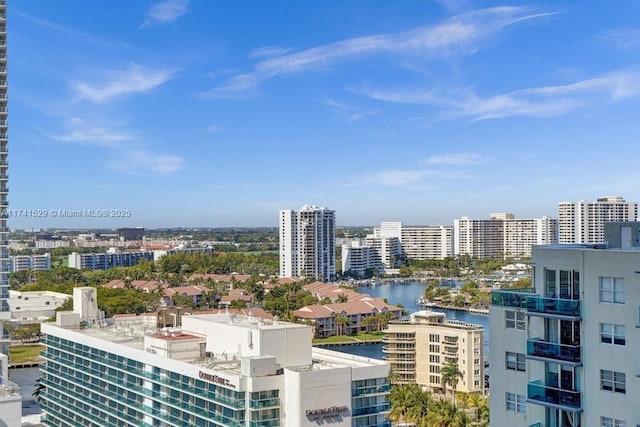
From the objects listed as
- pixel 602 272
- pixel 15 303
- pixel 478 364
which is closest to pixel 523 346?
pixel 602 272

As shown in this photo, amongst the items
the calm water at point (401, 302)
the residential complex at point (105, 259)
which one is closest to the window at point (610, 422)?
the calm water at point (401, 302)

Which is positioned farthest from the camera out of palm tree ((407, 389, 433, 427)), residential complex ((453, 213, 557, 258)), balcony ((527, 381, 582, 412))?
residential complex ((453, 213, 557, 258))

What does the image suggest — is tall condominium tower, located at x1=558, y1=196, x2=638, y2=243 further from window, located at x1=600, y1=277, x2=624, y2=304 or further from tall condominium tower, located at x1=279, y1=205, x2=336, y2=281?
window, located at x1=600, y1=277, x2=624, y2=304

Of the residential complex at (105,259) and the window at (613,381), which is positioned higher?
the window at (613,381)

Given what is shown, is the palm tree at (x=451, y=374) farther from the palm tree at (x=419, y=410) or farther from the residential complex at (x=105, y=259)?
the residential complex at (x=105, y=259)

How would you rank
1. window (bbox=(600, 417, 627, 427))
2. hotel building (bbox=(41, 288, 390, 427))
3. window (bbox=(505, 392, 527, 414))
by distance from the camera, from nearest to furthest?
1. window (bbox=(600, 417, 627, 427))
2. window (bbox=(505, 392, 527, 414))
3. hotel building (bbox=(41, 288, 390, 427))

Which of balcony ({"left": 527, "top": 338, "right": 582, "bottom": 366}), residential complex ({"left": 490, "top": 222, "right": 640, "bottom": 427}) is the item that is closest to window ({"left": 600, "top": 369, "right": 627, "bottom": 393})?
residential complex ({"left": 490, "top": 222, "right": 640, "bottom": 427})
